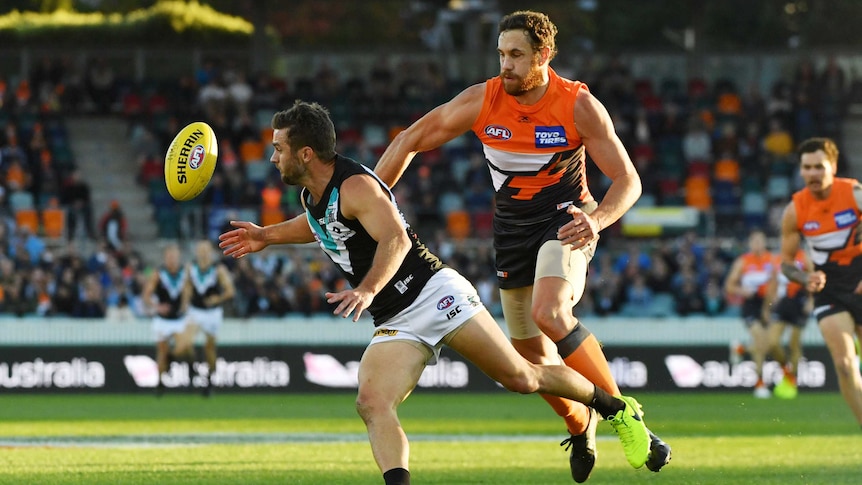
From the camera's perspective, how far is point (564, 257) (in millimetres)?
8445

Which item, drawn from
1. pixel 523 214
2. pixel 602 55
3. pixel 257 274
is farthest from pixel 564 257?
pixel 602 55

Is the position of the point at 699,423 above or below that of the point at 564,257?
below

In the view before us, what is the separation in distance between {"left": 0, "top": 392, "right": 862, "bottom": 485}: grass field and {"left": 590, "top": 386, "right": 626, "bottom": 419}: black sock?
1338 mm

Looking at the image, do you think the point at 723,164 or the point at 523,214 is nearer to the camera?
the point at 523,214

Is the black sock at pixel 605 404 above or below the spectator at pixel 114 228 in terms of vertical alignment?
above

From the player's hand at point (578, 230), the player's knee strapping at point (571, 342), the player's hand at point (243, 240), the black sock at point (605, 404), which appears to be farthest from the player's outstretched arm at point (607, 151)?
the player's hand at point (243, 240)

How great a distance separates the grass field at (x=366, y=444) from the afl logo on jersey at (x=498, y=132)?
2.51 metres

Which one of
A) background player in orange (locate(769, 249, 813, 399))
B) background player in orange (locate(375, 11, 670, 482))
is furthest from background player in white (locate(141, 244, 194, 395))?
background player in orange (locate(375, 11, 670, 482))

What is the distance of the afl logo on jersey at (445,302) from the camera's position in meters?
7.50

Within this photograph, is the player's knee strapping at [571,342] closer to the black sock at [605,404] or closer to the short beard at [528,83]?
the black sock at [605,404]

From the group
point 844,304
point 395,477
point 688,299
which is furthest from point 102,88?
point 395,477

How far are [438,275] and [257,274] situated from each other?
51.7 ft

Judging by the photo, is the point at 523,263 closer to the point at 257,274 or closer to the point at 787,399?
the point at 787,399

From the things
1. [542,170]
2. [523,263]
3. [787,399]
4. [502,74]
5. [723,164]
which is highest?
[502,74]
